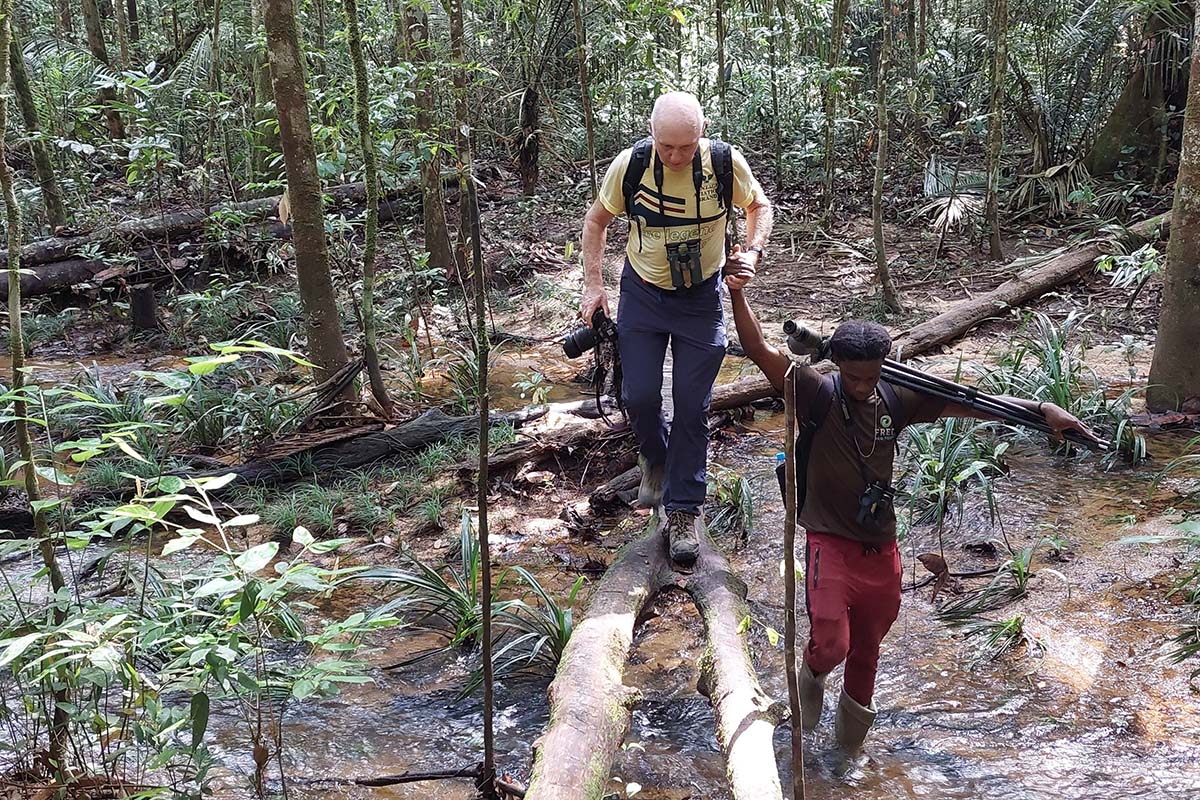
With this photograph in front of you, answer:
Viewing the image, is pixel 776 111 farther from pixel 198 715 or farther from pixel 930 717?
pixel 198 715

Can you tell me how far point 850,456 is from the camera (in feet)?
11.2

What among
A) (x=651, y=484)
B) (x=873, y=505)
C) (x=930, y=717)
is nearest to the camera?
(x=873, y=505)

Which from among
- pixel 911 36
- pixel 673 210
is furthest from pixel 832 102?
pixel 673 210

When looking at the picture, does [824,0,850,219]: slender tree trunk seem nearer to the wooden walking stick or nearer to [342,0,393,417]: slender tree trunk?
[342,0,393,417]: slender tree trunk

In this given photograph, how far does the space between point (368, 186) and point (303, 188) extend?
0.48 meters

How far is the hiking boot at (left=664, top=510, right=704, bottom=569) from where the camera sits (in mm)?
4090

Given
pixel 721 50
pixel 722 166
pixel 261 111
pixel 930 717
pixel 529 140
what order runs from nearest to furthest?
pixel 930 717 < pixel 722 166 < pixel 261 111 < pixel 721 50 < pixel 529 140

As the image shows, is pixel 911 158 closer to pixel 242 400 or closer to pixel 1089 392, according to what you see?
pixel 1089 392

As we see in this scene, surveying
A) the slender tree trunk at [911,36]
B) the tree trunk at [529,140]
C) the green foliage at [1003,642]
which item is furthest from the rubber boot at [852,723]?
the slender tree trunk at [911,36]

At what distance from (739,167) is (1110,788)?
9.74ft

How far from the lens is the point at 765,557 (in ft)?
17.2

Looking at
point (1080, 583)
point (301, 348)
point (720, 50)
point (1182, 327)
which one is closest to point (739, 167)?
point (1080, 583)

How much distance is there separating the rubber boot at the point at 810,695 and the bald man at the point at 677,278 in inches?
30.2

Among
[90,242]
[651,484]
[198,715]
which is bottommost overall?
[651,484]
